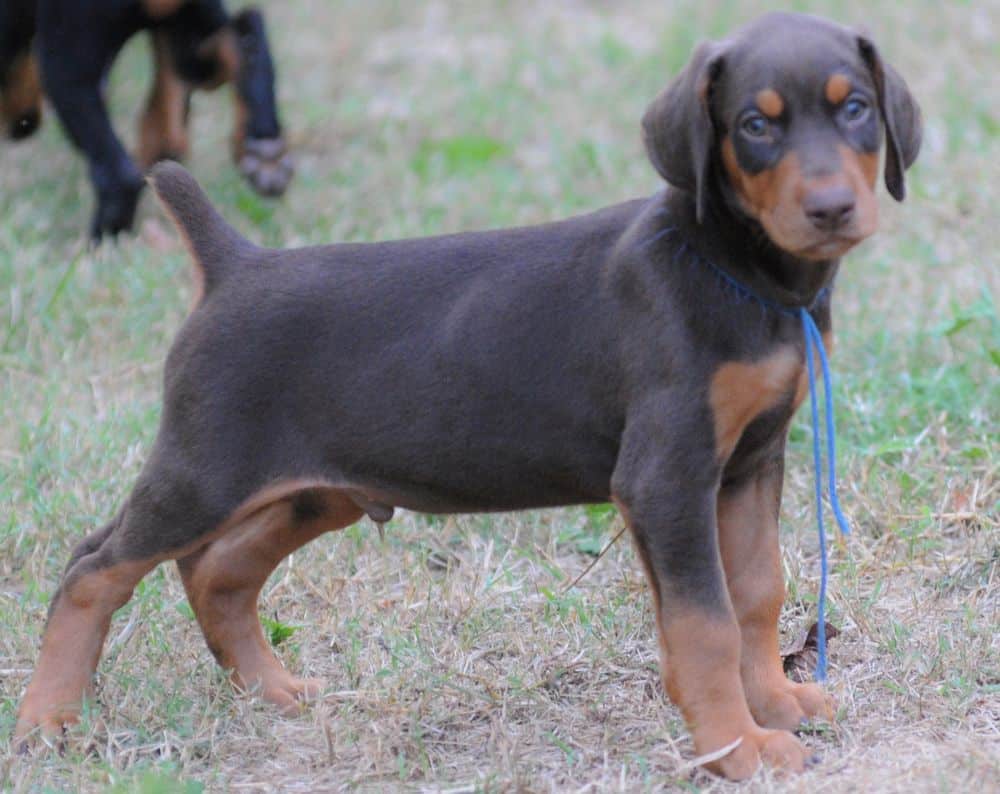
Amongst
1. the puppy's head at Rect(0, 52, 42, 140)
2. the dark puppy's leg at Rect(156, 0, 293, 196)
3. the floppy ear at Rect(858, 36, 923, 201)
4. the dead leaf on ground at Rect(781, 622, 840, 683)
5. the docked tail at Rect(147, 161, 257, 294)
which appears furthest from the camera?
the puppy's head at Rect(0, 52, 42, 140)

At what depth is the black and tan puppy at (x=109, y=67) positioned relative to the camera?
263 inches

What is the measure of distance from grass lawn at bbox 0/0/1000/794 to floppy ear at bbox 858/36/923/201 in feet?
4.01

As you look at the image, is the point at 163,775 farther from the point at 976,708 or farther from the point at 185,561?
the point at 976,708

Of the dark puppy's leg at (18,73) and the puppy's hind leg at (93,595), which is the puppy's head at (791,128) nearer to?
the puppy's hind leg at (93,595)

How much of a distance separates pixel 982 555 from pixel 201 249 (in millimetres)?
2188

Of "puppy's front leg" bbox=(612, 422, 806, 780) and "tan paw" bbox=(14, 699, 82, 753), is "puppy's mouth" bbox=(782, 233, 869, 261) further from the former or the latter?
"tan paw" bbox=(14, 699, 82, 753)

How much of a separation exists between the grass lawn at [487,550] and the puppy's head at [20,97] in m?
0.35

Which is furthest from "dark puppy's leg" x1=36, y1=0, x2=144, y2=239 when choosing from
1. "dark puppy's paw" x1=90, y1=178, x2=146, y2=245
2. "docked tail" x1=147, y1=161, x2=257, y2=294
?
"docked tail" x1=147, y1=161, x2=257, y2=294

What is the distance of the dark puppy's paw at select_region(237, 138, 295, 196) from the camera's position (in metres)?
7.02

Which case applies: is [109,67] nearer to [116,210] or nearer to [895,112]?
[116,210]

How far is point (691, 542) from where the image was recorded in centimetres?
328

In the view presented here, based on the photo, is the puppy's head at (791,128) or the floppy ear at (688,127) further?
the floppy ear at (688,127)

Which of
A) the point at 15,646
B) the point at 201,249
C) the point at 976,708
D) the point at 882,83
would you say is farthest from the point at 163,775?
A: the point at 882,83

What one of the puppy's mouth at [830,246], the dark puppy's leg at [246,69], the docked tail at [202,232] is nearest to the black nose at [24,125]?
the dark puppy's leg at [246,69]
